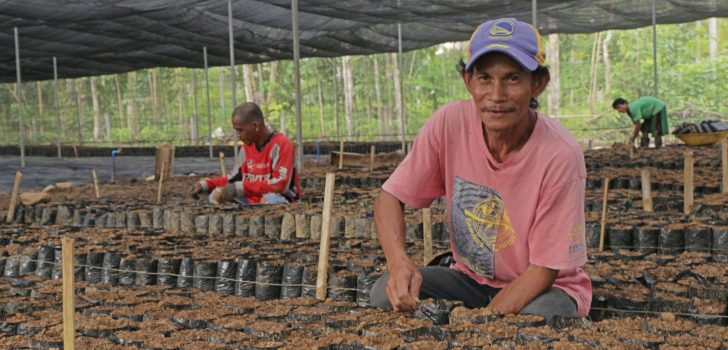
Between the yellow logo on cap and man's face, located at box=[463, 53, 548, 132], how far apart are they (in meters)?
0.06

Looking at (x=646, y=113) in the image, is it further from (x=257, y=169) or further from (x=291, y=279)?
(x=291, y=279)

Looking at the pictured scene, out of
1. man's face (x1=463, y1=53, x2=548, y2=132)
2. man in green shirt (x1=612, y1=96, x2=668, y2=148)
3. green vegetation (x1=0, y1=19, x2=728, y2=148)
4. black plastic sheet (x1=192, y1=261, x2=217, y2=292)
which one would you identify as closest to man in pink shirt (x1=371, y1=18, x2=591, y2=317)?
man's face (x1=463, y1=53, x2=548, y2=132)

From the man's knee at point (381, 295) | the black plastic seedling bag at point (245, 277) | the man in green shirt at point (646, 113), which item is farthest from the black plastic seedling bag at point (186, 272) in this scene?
the man in green shirt at point (646, 113)

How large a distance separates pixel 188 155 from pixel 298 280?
1548 centimetres

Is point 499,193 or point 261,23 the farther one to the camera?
point 261,23

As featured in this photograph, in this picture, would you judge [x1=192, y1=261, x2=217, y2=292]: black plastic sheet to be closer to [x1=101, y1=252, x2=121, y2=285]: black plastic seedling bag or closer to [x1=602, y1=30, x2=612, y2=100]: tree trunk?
[x1=101, y1=252, x2=121, y2=285]: black plastic seedling bag

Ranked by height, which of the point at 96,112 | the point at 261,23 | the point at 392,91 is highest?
the point at 392,91

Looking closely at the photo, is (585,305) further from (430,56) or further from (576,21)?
(430,56)

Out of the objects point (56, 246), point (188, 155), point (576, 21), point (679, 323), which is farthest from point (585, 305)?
point (188, 155)

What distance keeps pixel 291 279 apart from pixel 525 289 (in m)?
1.49

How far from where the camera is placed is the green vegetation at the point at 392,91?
2466 cm

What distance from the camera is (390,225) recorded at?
2.53 metres

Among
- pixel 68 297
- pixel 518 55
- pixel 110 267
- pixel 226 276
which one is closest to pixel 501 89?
pixel 518 55

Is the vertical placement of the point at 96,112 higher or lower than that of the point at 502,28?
higher
